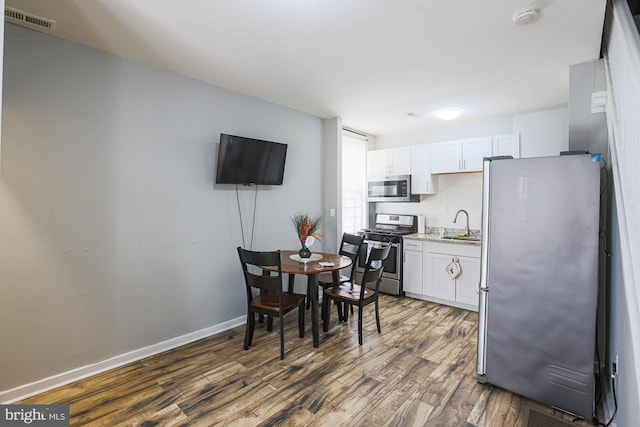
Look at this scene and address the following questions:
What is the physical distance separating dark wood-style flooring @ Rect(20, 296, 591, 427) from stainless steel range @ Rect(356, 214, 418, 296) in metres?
1.35

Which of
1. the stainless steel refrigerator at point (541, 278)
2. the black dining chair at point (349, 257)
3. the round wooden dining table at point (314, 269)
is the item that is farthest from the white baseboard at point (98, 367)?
the stainless steel refrigerator at point (541, 278)

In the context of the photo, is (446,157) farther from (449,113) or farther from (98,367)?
(98,367)

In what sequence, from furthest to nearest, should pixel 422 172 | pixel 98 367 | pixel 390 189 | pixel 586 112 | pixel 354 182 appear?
pixel 354 182
pixel 390 189
pixel 422 172
pixel 586 112
pixel 98 367

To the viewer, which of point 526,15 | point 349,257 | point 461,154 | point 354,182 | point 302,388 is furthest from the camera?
point 354,182

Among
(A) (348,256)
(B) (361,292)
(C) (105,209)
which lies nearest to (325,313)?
(B) (361,292)

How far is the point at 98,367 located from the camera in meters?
2.50

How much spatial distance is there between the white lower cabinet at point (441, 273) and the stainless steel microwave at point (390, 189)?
765 mm

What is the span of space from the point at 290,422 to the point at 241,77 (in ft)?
9.56

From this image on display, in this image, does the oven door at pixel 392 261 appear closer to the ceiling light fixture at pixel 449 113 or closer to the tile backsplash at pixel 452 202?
the tile backsplash at pixel 452 202

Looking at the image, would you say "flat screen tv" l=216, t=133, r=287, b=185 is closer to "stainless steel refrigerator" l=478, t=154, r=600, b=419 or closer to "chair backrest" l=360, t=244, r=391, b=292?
"chair backrest" l=360, t=244, r=391, b=292

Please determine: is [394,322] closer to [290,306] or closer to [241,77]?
[290,306]

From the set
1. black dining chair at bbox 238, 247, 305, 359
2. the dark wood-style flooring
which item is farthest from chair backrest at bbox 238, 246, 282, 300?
the dark wood-style flooring

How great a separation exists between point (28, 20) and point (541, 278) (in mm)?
3897

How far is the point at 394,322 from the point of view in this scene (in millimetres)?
3586
